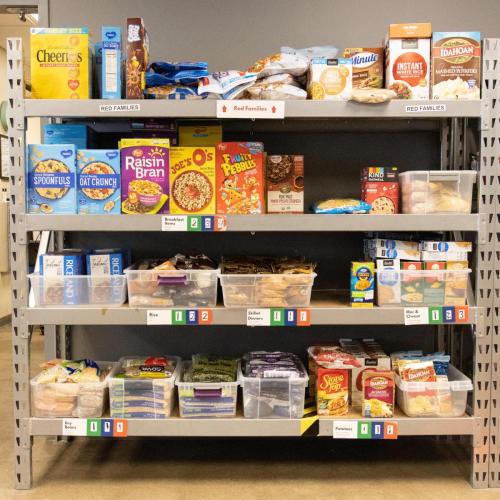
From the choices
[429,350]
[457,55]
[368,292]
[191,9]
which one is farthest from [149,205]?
[429,350]

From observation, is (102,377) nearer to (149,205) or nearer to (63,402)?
(63,402)

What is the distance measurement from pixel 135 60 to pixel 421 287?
1618mm

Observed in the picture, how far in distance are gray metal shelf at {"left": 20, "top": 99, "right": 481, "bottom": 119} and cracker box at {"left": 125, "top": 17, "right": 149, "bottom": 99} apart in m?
0.10

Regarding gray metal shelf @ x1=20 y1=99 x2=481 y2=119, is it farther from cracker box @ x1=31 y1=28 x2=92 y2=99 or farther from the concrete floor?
the concrete floor

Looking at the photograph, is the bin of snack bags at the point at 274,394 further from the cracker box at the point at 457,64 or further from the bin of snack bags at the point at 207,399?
the cracker box at the point at 457,64

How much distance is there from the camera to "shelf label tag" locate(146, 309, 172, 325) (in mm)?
2449

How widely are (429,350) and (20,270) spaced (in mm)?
2172

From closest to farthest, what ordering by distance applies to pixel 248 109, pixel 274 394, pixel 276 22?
pixel 248 109, pixel 274 394, pixel 276 22

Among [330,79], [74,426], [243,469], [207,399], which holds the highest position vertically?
[330,79]

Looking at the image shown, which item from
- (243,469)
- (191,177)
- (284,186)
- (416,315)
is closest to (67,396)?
(243,469)

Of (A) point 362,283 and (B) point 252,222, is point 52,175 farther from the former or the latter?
(A) point 362,283

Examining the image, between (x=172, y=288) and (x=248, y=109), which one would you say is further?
(x=172, y=288)

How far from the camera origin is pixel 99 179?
8.06ft

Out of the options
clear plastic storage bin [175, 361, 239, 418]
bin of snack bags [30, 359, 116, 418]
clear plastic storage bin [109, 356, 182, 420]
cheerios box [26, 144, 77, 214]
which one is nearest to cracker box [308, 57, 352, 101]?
cheerios box [26, 144, 77, 214]
